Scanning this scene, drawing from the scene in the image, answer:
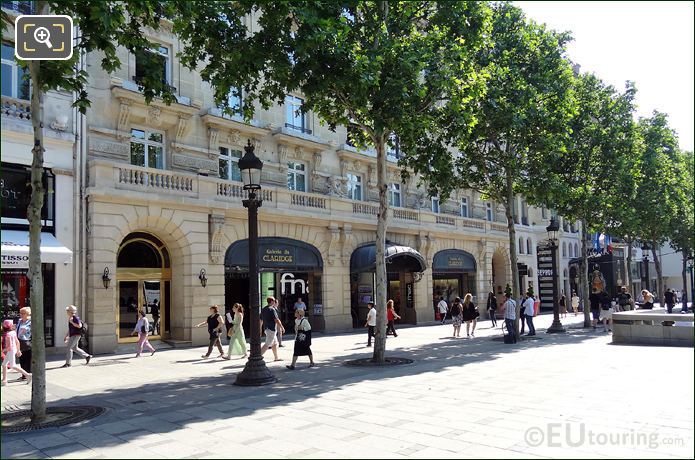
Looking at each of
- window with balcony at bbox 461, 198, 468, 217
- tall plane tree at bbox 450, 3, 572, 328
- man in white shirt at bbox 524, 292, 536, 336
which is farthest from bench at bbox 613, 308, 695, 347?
window with balcony at bbox 461, 198, 468, 217

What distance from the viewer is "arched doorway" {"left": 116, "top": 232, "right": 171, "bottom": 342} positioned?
65.1 feet

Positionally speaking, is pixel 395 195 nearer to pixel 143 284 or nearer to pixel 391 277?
pixel 391 277

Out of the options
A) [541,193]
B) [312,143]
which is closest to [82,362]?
[312,143]

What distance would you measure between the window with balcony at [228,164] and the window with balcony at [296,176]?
2772 millimetres

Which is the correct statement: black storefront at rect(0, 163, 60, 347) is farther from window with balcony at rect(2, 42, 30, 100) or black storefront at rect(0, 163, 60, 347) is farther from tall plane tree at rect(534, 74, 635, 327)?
tall plane tree at rect(534, 74, 635, 327)

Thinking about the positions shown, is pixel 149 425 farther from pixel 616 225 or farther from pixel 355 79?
pixel 616 225

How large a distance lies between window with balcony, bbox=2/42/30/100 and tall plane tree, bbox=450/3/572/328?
562 inches

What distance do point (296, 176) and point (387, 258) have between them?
5638 mm

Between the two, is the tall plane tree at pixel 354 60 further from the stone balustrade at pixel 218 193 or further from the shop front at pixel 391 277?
the shop front at pixel 391 277

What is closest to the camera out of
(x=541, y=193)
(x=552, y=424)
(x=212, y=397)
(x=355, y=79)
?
(x=552, y=424)

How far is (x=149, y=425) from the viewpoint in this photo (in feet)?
26.7

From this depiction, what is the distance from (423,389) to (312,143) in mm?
16970

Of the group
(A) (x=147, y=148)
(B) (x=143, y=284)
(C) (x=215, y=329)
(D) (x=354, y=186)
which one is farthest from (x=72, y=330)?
(D) (x=354, y=186)

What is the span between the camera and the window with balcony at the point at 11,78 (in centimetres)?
1717
